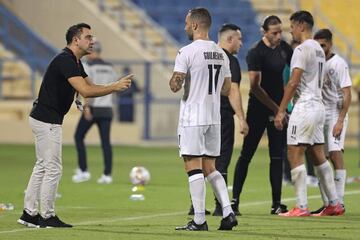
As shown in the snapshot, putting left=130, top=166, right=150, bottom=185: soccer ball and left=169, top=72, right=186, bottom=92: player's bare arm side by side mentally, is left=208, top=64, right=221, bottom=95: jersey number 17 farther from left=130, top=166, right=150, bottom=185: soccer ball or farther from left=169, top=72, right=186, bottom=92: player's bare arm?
left=130, top=166, right=150, bottom=185: soccer ball

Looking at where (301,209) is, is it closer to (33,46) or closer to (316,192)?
(316,192)

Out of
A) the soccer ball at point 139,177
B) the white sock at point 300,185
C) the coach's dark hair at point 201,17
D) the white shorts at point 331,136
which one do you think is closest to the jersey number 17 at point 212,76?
the coach's dark hair at point 201,17

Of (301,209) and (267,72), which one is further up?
(267,72)

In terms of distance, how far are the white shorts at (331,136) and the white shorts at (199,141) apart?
9.98ft

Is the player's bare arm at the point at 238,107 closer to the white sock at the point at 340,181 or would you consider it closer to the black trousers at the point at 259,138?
the black trousers at the point at 259,138

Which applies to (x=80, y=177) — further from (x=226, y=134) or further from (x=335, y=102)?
(x=335, y=102)

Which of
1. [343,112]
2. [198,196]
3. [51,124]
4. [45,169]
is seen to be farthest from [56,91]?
[343,112]

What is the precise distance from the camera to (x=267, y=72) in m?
14.5

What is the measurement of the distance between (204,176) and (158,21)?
25.4 meters

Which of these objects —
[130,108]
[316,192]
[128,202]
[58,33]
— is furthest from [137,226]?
[58,33]

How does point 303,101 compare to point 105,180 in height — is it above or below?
above

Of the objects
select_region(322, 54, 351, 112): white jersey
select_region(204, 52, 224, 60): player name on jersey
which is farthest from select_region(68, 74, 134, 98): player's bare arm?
select_region(322, 54, 351, 112): white jersey

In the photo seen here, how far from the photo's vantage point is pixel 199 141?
12148 mm

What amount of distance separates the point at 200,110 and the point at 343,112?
3.07m
